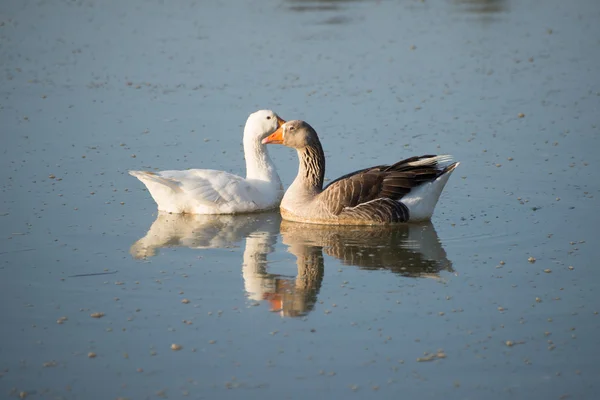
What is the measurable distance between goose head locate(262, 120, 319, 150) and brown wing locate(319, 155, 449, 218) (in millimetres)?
572

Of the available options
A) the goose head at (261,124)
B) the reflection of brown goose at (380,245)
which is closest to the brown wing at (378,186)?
the reflection of brown goose at (380,245)

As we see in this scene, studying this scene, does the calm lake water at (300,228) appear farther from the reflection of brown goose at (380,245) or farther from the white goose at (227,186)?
the white goose at (227,186)

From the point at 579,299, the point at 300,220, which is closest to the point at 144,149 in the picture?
the point at 300,220

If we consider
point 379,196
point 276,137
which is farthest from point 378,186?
point 276,137

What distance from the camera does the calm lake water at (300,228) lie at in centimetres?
601

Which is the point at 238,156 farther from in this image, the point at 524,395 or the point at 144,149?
the point at 524,395

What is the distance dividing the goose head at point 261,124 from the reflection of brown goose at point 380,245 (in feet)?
3.86

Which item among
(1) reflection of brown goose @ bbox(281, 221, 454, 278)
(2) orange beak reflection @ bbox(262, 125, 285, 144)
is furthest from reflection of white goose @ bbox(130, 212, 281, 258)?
(2) orange beak reflection @ bbox(262, 125, 285, 144)

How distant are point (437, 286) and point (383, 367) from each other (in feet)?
5.55

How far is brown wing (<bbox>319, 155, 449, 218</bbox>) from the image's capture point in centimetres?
933

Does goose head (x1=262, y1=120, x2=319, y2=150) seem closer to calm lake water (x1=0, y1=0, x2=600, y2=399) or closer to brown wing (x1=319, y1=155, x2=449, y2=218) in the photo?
brown wing (x1=319, y1=155, x2=449, y2=218)

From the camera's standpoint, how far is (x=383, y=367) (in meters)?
5.94

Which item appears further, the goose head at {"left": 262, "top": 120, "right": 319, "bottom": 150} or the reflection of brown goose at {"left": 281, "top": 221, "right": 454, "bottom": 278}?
the goose head at {"left": 262, "top": 120, "right": 319, "bottom": 150}

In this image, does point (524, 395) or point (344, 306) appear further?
point (344, 306)
